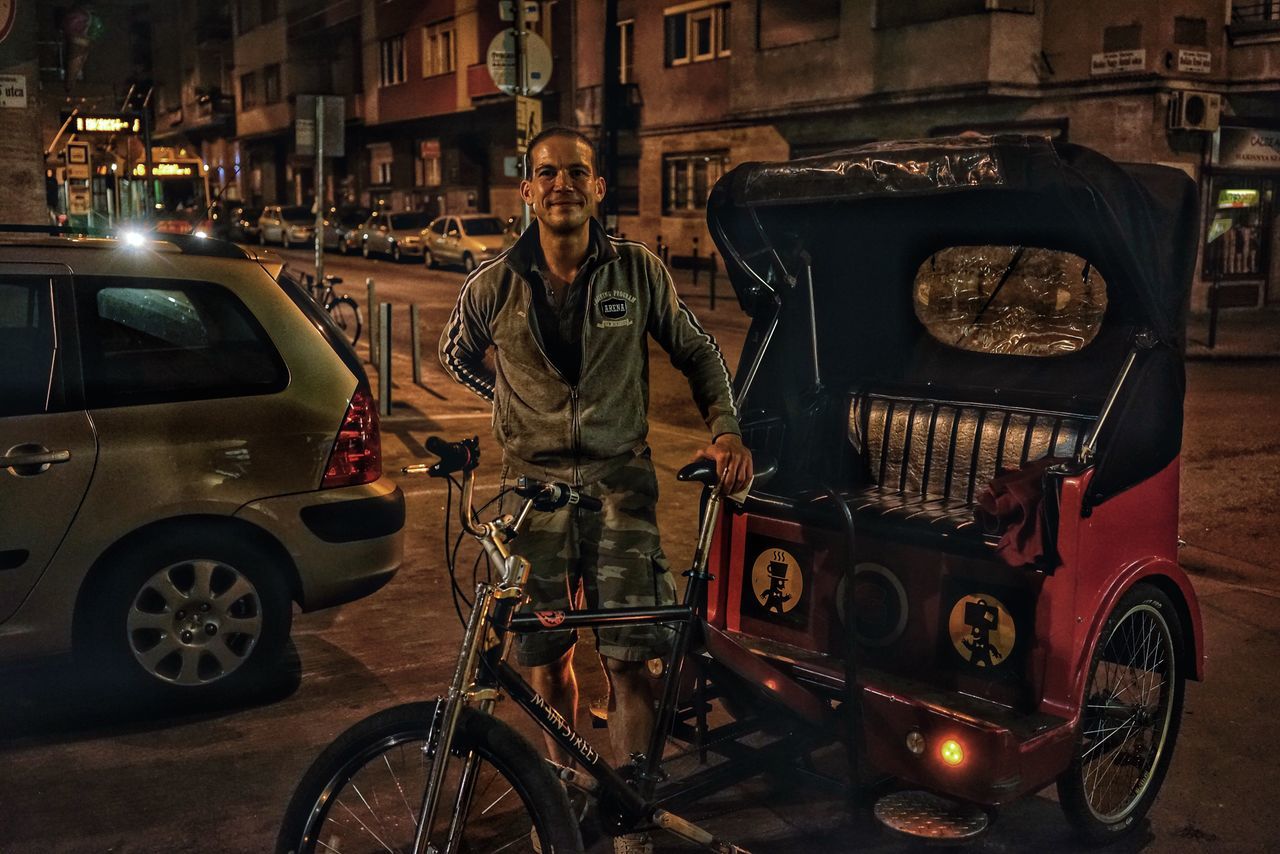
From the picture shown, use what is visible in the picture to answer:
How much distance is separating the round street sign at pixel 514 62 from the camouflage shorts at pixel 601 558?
10932mm

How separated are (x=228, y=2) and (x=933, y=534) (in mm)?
67574

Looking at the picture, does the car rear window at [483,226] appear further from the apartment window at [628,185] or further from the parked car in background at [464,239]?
the apartment window at [628,185]

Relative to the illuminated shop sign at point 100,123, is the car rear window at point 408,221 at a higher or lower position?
lower

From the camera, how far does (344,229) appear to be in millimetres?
40938

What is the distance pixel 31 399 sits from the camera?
479cm

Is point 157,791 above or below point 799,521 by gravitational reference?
below

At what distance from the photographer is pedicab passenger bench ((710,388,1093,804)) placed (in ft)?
12.0

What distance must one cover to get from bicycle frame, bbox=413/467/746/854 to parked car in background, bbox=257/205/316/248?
140ft

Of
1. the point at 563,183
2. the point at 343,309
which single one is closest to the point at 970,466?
the point at 563,183

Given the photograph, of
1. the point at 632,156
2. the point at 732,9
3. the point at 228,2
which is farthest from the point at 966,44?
the point at 228,2

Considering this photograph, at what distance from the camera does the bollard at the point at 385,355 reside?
441 inches

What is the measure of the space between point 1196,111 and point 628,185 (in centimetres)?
1776

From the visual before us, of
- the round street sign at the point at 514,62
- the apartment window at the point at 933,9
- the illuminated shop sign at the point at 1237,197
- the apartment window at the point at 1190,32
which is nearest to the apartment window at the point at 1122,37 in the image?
the apartment window at the point at 1190,32

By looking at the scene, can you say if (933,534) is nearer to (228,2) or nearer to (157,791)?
(157,791)
